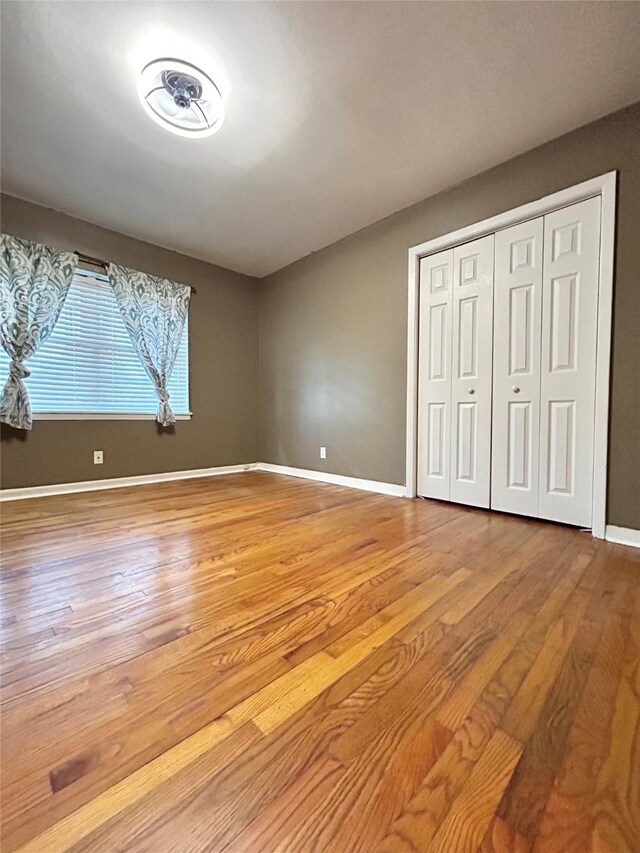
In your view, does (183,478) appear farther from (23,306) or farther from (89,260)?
(89,260)

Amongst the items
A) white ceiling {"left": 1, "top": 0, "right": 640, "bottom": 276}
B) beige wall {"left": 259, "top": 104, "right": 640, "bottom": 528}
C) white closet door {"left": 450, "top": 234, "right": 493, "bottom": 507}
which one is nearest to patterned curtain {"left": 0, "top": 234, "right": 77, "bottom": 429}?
white ceiling {"left": 1, "top": 0, "right": 640, "bottom": 276}

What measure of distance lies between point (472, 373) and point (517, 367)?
→ 32 centimetres

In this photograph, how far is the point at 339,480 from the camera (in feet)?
12.1

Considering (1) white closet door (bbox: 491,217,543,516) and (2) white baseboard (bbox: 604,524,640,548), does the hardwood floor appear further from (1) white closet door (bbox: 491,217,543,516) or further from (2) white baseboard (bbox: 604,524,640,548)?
(1) white closet door (bbox: 491,217,543,516)

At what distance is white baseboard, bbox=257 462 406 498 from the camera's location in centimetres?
321

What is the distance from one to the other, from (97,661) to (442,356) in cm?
277

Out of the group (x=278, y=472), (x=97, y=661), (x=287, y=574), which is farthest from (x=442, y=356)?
(x=97, y=661)

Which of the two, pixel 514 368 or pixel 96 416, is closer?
pixel 514 368

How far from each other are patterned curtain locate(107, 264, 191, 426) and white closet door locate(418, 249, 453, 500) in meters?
2.51

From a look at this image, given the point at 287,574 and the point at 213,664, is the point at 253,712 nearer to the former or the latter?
the point at 213,664

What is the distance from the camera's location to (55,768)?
69 cm

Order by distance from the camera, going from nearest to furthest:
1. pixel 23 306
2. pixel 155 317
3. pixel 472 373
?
pixel 472 373 → pixel 23 306 → pixel 155 317

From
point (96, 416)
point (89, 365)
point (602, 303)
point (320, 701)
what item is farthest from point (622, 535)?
point (89, 365)

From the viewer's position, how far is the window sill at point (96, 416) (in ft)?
10.2
